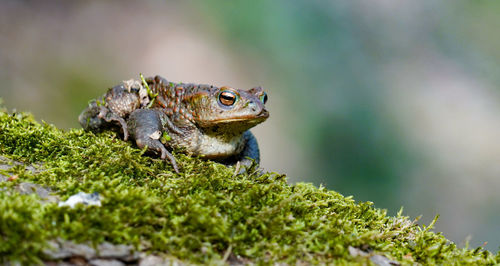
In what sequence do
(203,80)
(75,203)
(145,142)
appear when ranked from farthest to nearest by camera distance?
(203,80), (145,142), (75,203)

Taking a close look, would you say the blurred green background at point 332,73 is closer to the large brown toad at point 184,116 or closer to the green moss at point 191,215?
the large brown toad at point 184,116

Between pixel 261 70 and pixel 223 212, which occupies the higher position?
pixel 261 70

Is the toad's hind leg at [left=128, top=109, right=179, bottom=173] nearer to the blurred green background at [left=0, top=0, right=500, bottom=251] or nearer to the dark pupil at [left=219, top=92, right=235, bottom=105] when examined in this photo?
the dark pupil at [left=219, top=92, right=235, bottom=105]

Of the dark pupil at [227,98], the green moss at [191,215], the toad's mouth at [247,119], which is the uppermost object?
the dark pupil at [227,98]

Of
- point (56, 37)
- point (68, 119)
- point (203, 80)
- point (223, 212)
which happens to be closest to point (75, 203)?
point (223, 212)

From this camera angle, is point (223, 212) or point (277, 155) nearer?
point (223, 212)

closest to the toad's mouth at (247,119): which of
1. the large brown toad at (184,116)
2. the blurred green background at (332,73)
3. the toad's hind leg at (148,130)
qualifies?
the large brown toad at (184,116)

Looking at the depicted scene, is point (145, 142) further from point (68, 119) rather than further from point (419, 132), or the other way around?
point (419, 132)

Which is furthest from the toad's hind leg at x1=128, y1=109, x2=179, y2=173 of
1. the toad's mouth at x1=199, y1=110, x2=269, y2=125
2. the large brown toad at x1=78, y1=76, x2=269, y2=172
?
the toad's mouth at x1=199, y1=110, x2=269, y2=125
